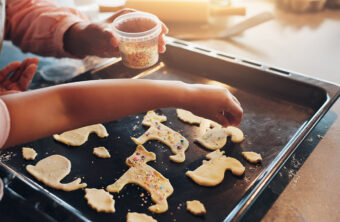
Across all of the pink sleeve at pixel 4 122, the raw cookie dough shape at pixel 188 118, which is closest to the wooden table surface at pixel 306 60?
the raw cookie dough shape at pixel 188 118

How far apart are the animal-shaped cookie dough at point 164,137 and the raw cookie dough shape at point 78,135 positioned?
10cm

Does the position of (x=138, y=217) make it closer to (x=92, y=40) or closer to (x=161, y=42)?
(x=161, y=42)

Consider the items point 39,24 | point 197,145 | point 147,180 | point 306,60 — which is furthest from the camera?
point 306,60

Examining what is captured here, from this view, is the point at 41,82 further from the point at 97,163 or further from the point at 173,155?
the point at 173,155

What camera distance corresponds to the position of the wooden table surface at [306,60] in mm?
690

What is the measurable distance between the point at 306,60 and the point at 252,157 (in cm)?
67

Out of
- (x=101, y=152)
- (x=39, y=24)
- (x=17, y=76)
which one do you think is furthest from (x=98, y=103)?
(x=39, y=24)

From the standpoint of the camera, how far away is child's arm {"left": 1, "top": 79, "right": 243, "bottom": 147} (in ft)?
2.28

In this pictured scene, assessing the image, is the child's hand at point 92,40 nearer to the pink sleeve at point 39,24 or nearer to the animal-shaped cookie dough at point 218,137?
the pink sleeve at point 39,24

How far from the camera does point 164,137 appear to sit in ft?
2.96

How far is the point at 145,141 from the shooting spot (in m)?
0.90

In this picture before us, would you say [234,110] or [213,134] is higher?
[234,110]

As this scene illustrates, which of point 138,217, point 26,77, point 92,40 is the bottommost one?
point 138,217

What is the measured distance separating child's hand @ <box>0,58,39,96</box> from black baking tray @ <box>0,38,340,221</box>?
197 mm
